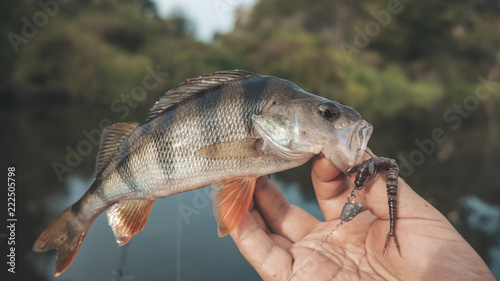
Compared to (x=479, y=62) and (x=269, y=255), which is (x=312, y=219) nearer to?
(x=269, y=255)

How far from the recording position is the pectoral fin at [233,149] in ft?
5.89

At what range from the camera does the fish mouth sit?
165 centimetres

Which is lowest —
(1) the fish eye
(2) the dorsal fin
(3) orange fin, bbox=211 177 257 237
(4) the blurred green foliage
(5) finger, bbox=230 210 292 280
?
(4) the blurred green foliage

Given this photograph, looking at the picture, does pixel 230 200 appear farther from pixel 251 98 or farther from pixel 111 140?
pixel 111 140

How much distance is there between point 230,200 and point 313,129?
0.59m

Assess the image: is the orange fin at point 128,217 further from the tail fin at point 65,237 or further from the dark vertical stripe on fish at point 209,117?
the dark vertical stripe on fish at point 209,117

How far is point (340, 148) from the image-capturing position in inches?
65.5

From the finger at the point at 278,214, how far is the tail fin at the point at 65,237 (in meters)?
1.06

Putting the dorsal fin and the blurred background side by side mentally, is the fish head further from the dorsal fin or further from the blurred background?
the blurred background

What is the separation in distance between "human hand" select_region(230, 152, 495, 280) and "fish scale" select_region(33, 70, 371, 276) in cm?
18

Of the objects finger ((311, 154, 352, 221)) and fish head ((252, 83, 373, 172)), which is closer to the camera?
fish head ((252, 83, 373, 172))

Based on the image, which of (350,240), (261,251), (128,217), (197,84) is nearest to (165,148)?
(197,84)

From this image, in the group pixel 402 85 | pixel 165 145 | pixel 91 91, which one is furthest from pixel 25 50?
pixel 402 85

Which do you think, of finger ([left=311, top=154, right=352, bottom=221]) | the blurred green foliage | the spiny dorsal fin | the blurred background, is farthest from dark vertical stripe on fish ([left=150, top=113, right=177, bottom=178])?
the blurred green foliage
